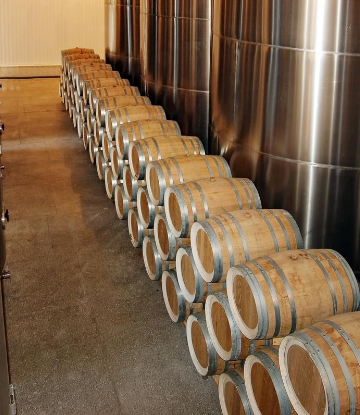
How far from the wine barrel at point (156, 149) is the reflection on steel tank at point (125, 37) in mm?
5174

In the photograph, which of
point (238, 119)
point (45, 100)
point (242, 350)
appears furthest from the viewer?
point (45, 100)

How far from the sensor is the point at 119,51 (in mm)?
12008

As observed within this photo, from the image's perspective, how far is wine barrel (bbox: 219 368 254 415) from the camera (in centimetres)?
383

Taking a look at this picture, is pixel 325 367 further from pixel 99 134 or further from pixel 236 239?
pixel 99 134

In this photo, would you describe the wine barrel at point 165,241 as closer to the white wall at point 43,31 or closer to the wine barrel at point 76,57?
the wine barrel at point 76,57

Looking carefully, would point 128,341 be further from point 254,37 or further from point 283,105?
point 254,37

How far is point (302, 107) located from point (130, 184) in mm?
2503

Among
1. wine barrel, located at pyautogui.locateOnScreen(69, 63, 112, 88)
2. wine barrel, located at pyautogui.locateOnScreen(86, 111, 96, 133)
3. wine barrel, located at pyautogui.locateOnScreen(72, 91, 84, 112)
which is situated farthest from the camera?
wine barrel, located at pyautogui.locateOnScreen(69, 63, 112, 88)

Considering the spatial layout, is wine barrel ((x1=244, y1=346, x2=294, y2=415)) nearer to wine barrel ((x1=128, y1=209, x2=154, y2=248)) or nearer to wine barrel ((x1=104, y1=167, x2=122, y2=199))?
wine barrel ((x1=128, y1=209, x2=154, y2=248))

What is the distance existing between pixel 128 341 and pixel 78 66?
25.5ft

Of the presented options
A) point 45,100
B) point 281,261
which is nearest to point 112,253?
point 281,261

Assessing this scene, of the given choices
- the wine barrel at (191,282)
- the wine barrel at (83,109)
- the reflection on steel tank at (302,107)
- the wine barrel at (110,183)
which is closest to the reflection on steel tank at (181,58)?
the wine barrel at (110,183)

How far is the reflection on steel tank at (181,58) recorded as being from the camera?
8.05 meters

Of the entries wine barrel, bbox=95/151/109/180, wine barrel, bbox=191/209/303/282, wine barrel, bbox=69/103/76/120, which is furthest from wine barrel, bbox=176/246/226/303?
wine barrel, bbox=69/103/76/120
